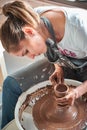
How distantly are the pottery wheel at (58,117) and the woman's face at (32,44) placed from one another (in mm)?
291

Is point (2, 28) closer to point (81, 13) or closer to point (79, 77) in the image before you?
point (81, 13)

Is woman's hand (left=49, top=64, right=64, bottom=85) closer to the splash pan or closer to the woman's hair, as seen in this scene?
the splash pan

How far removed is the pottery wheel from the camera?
135 cm

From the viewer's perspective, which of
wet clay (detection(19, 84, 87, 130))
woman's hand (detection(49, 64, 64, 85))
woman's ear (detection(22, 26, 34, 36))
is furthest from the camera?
woman's hand (detection(49, 64, 64, 85))

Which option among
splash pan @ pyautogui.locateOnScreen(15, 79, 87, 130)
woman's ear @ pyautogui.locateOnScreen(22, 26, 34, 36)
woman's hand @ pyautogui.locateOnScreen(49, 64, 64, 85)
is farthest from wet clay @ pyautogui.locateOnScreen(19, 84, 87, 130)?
woman's ear @ pyautogui.locateOnScreen(22, 26, 34, 36)

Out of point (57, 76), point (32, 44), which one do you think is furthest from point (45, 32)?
point (57, 76)

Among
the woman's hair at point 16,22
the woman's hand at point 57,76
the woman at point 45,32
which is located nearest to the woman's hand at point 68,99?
the woman at point 45,32

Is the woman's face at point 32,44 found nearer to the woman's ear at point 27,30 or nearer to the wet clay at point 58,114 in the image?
the woman's ear at point 27,30

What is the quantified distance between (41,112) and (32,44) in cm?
37

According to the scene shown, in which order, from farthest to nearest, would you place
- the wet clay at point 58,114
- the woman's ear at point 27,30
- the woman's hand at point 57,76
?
1. the woman's hand at point 57,76
2. the wet clay at point 58,114
3. the woman's ear at point 27,30

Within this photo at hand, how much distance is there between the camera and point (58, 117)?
1359 mm

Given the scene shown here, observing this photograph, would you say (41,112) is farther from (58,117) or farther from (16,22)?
(16,22)

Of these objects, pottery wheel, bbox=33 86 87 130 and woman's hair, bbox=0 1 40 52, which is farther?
pottery wheel, bbox=33 86 87 130

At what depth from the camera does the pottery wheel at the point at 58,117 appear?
135 centimetres
